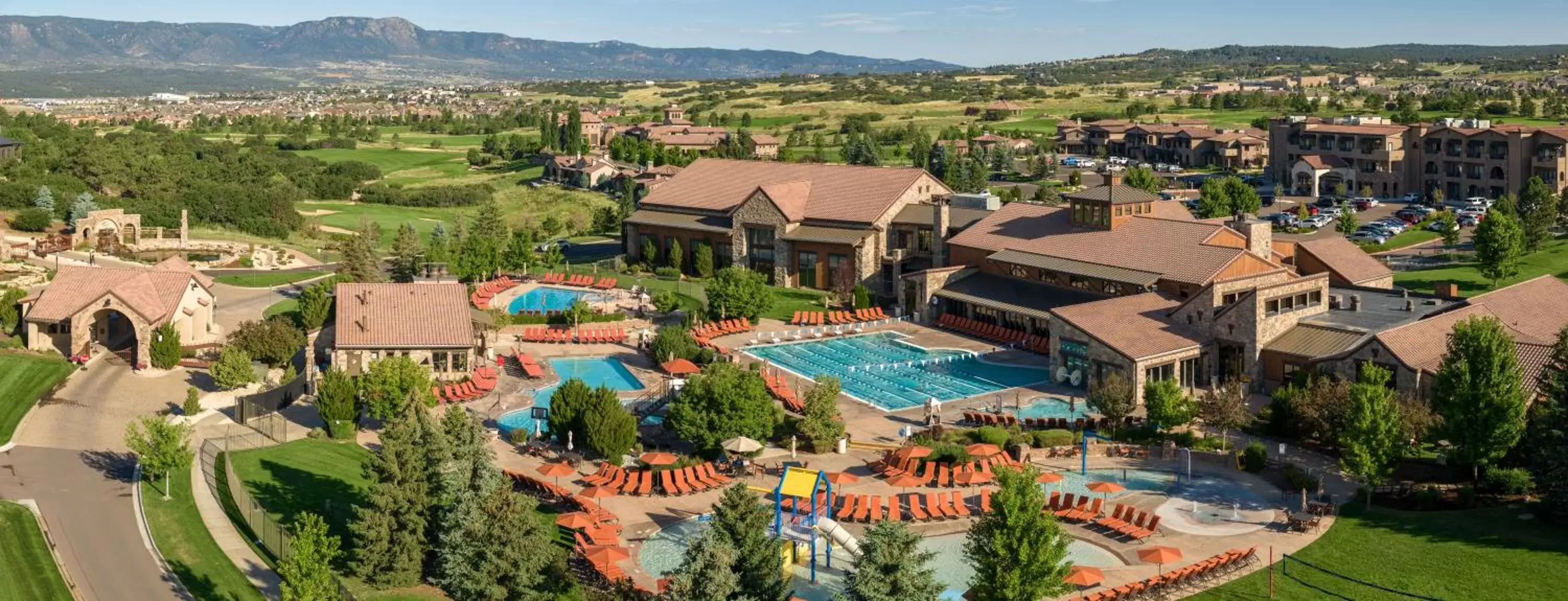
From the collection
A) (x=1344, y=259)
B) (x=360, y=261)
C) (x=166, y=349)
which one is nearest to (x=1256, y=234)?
(x=1344, y=259)

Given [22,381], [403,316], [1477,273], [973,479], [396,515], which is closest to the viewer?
[396,515]

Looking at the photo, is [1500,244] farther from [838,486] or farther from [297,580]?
[297,580]

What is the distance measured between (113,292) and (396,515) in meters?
27.0

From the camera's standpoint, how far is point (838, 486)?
1467 inches

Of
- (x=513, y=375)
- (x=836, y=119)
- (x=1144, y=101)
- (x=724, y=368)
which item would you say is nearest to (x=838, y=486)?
(x=724, y=368)

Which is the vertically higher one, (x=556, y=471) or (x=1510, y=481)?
(x=1510, y=481)

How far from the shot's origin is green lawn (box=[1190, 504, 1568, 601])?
1160 inches

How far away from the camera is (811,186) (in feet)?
241

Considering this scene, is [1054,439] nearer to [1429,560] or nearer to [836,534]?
[836,534]

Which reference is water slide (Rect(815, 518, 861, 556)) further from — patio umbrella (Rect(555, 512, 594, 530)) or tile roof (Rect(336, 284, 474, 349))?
tile roof (Rect(336, 284, 474, 349))

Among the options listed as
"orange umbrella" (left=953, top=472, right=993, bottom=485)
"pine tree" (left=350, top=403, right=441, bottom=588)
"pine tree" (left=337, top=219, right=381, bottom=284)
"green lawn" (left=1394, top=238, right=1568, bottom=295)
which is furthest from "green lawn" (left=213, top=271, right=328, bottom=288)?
"green lawn" (left=1394, top=238, right=1568, bottom=295)

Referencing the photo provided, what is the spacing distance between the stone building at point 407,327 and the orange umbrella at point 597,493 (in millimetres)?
14376

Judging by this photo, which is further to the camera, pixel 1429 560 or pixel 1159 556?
pixel 1429 560

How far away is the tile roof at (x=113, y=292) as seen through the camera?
53.5 meters
